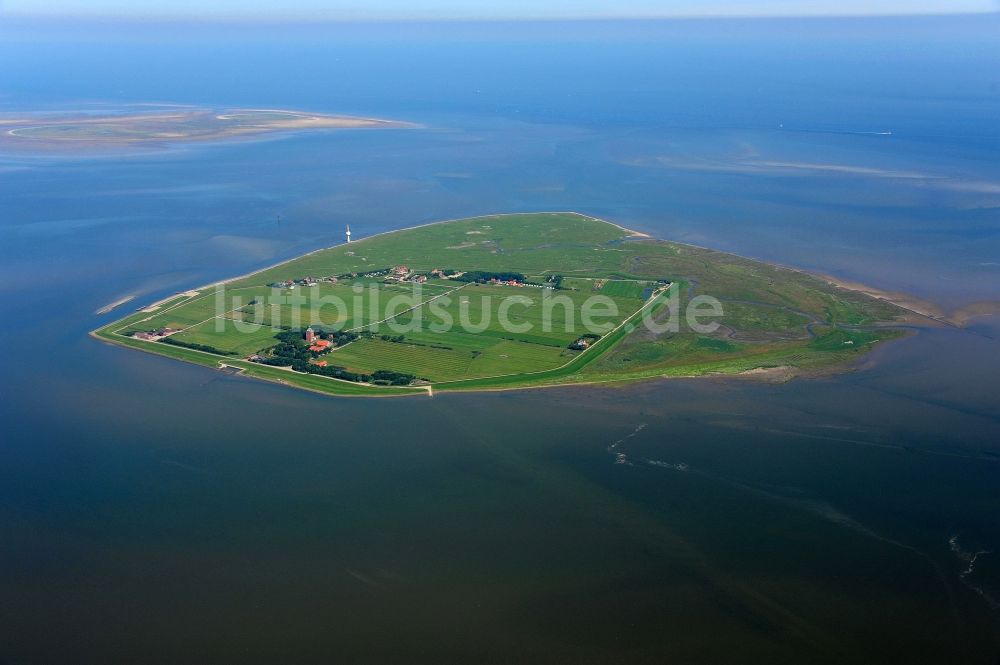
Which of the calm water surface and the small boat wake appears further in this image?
the small boat wake

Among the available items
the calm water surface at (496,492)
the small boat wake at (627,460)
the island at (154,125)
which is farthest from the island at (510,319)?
the island at (154,125)

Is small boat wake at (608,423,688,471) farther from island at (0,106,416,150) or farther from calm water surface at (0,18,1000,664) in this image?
island at (0,106,416,150)

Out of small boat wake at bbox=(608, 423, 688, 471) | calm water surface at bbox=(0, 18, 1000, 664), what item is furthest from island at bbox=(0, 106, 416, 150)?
small boat wake at bbox=(608, 423, 688, 471)

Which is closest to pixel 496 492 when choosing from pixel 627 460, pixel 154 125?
pixel 627 460

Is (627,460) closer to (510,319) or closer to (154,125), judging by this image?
(510,319)

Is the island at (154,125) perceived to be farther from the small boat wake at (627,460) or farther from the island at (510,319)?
the small boat wake at (627,460)

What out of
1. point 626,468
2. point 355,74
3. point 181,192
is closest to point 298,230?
point 181,192

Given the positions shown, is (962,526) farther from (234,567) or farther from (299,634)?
(234,567)
